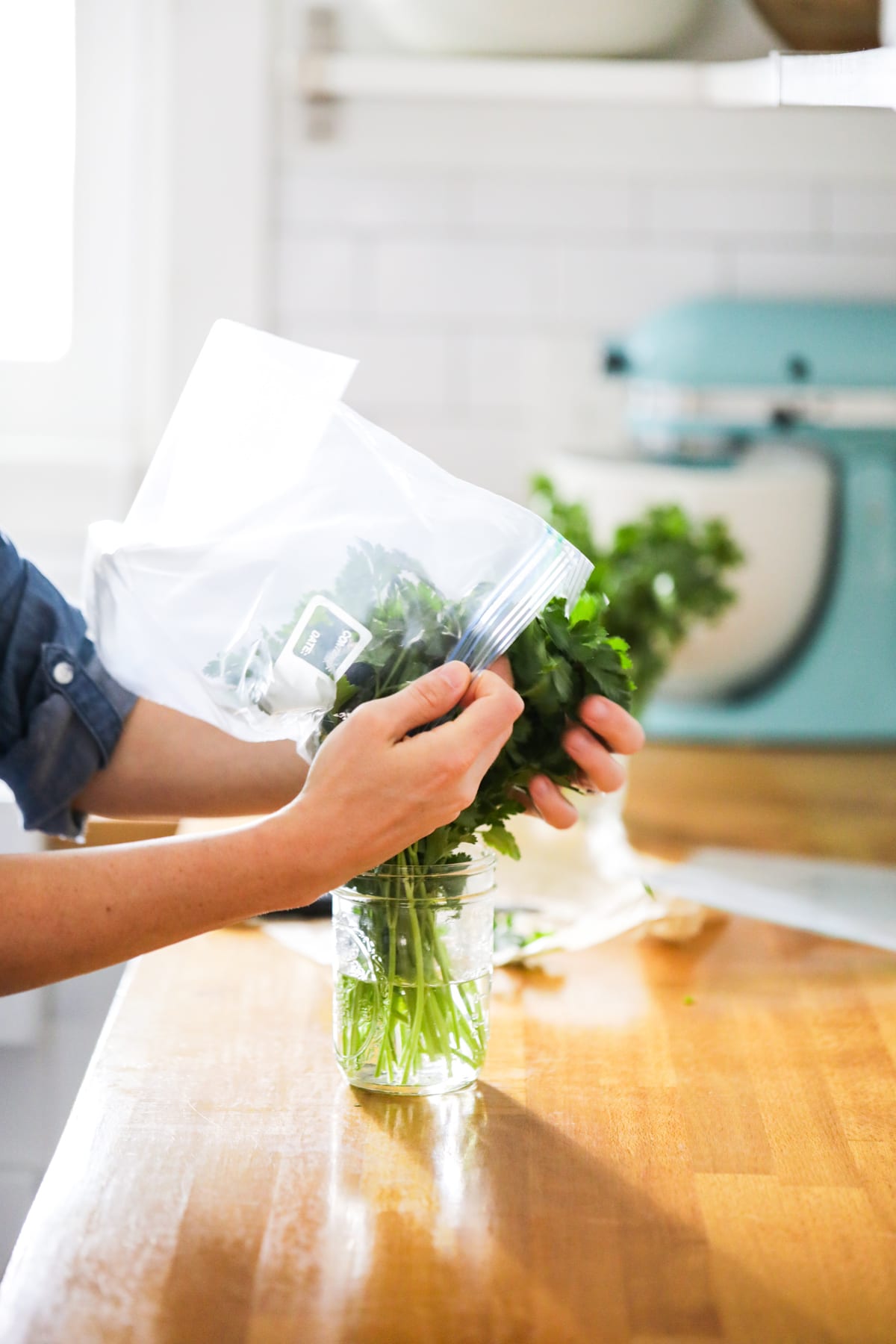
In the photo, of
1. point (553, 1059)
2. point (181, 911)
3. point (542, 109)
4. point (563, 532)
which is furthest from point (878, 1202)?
point (542, 109)

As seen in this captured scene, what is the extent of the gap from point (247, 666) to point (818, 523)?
3.31ft

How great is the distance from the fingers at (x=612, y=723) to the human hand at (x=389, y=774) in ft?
0.34

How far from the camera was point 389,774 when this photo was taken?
2.28 feet

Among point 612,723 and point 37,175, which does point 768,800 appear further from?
point 37,175

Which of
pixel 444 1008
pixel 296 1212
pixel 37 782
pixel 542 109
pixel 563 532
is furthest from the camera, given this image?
pixel 542 109

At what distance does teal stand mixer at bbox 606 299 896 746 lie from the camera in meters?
1.58

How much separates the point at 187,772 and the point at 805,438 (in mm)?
909

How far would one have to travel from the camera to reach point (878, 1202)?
2.37ft

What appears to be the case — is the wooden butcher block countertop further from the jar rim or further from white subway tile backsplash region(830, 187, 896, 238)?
white subway tile backsplash region(830, 187, 896, 238)

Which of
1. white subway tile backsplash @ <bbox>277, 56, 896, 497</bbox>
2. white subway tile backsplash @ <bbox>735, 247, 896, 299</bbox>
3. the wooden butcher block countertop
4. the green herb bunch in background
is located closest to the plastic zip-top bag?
the wooden butcher block countertop

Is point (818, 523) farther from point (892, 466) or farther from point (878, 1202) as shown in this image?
point (878, 1202)

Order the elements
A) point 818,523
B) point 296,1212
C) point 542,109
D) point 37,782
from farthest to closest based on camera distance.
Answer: point 542,109, point 818,523, point 37,782, point 296,1212

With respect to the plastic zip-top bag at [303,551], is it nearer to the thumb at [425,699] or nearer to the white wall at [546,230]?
the thumb at [425,699]

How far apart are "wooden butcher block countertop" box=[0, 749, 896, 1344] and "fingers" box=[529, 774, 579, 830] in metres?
0.15
